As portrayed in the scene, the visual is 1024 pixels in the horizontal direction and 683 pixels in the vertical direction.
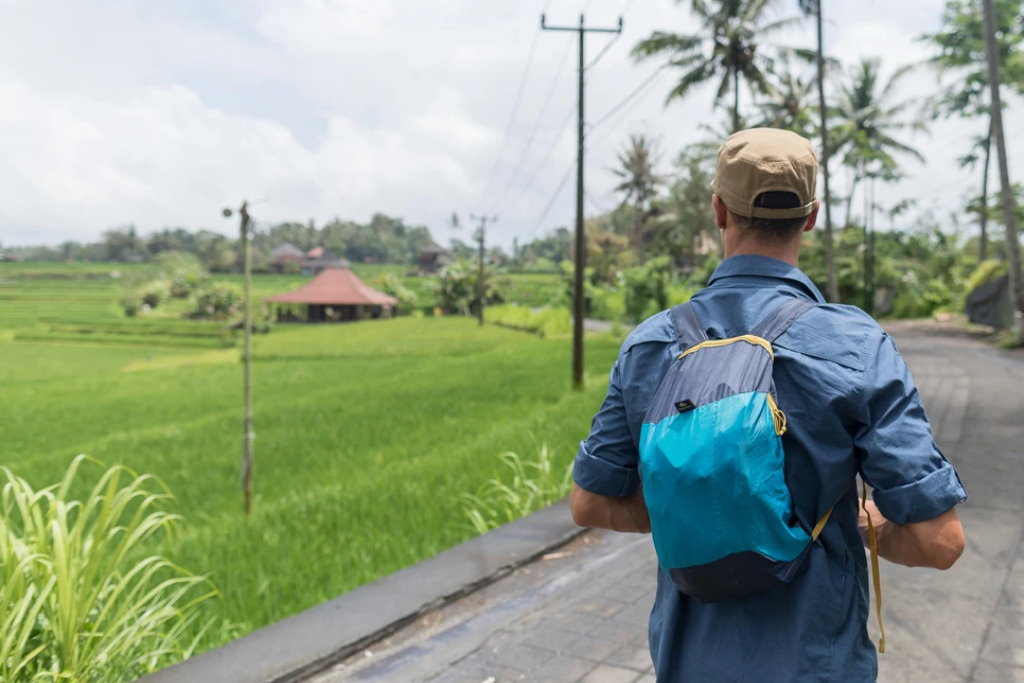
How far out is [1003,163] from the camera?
14469mm

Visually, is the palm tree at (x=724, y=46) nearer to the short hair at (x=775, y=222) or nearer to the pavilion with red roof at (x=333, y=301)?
the short hair at (x=775, y=222)

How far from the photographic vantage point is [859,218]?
35.9m

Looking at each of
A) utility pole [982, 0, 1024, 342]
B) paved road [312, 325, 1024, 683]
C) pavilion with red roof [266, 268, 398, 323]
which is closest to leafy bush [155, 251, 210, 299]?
pavilion with red roof [266, 268, 398, 323]

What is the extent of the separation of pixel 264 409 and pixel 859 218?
26596 mm

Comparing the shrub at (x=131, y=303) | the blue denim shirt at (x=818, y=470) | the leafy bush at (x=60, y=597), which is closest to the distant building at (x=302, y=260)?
the shrub at (x=131, y=303)

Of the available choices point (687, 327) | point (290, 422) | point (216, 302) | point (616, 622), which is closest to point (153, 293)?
point (216, 302)

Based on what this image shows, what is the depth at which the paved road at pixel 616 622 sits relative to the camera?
2.81 meters

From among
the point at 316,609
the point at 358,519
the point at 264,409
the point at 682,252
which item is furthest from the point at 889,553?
the point at 682,252

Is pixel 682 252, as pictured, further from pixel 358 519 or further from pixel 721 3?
pixel 358 519

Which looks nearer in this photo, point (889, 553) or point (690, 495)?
point (690, 495)

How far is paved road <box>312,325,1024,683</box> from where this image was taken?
2807 millimetres

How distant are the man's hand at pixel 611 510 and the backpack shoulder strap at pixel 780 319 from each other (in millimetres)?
343

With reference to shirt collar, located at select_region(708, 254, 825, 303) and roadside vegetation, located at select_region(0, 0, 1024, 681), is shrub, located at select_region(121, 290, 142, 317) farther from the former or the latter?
shirt collar, located at select_region(708, 254, 825, 303)

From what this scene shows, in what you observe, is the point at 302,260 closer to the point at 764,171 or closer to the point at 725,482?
the point at 764,171
